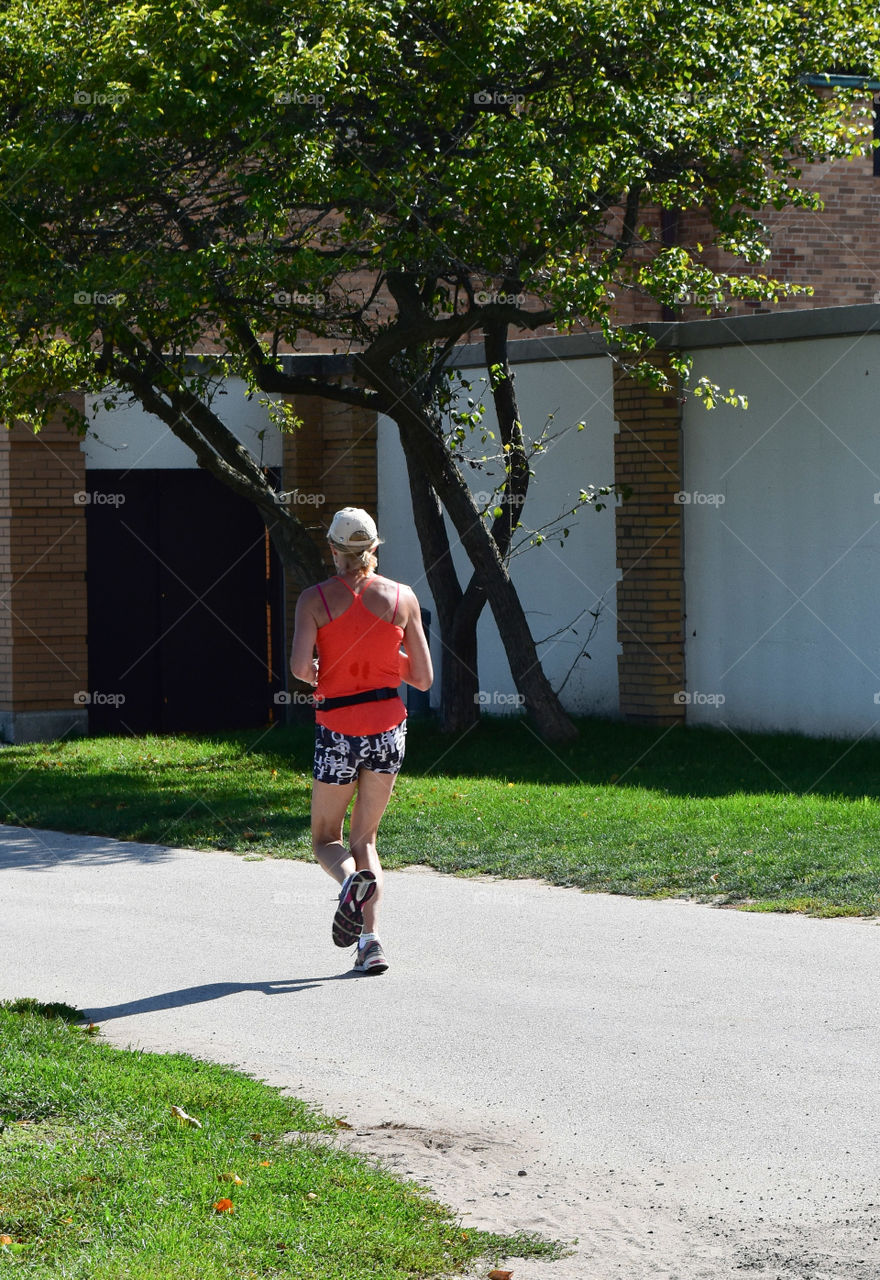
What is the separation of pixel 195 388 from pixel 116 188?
7.22 ft

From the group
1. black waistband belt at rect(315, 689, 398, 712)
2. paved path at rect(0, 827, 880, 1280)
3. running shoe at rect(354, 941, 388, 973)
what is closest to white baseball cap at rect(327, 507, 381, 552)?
black waistband belt at rect(315, 689, 398, 712)

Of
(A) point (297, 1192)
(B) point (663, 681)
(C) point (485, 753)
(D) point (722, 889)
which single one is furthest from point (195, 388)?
(A) point (297, 1192)

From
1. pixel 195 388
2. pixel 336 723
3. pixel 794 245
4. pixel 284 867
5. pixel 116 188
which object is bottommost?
pixel 284 867

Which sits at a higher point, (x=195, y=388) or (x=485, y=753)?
(x=195, y=388)

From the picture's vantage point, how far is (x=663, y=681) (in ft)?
50.4

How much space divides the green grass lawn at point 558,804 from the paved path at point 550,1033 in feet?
1.55

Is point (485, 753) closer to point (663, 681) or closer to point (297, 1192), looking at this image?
point (663, 681)

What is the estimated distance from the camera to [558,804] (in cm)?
1154

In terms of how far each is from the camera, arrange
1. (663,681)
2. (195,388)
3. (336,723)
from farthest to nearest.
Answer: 1. (663,681)
2. (195,388)
3. (336,723)
